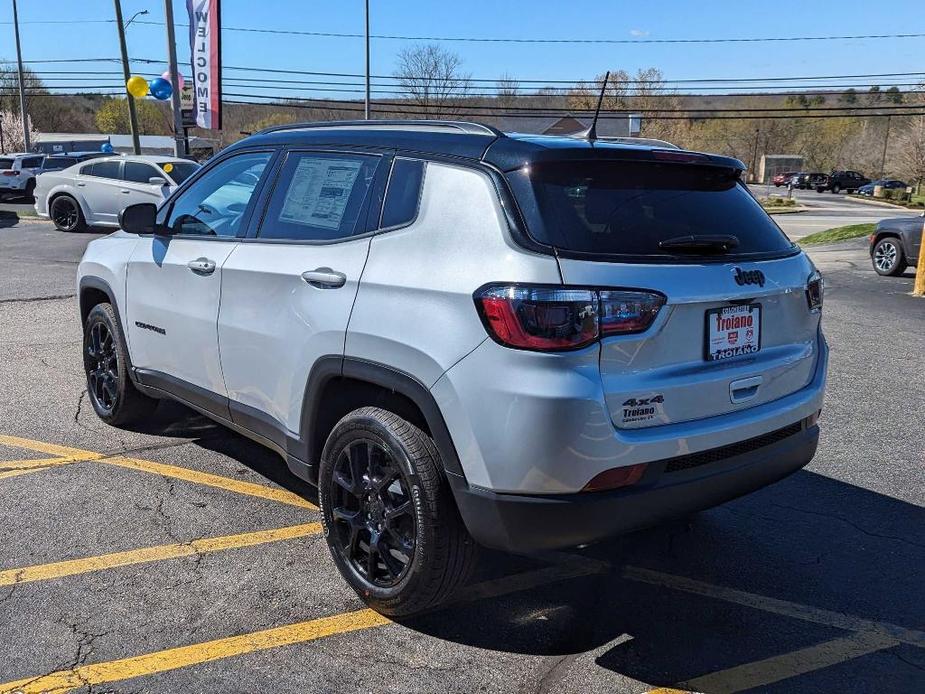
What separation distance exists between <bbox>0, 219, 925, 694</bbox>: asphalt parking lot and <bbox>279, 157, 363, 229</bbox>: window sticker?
1.49 meters

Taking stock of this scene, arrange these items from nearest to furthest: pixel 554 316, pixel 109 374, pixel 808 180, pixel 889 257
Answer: pixel 554 316 < pixel 109 374 < pixel 889 257 < pixel 808 180

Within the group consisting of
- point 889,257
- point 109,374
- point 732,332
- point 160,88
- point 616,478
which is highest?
point 160,88

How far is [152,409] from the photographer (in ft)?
17.4

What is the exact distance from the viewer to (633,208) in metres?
2.96

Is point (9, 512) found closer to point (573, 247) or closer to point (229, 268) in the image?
point (229, 268)

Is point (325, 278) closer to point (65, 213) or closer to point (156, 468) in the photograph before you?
point (156, 468)

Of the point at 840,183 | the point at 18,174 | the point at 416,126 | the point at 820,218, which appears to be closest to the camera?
the point at 416,126

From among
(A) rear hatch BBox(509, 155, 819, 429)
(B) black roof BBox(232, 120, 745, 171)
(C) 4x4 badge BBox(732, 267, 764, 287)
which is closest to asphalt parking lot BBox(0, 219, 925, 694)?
(A) rear hatch BBox(509, 155, 819, 429)

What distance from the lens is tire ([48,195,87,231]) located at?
18.0 meters

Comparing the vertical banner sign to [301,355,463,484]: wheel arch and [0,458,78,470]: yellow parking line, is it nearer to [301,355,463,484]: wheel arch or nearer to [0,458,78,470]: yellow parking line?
[0,458,78,470]: yellow parking line

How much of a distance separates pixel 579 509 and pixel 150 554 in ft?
6.80

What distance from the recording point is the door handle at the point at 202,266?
3979 millimetres

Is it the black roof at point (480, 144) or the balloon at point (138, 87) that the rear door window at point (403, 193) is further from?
the balloon at point (138, 87)

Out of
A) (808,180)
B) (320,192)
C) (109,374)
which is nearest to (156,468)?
(109,374)
